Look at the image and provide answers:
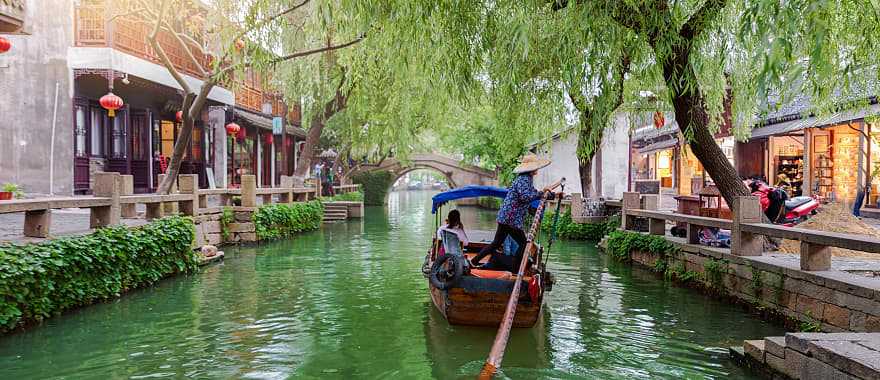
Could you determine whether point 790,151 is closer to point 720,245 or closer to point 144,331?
point 720,245

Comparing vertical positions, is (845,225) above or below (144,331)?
above

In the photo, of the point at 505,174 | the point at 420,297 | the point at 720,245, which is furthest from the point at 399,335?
the point at 505,174

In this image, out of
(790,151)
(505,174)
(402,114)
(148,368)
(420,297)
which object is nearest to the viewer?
(148,368)

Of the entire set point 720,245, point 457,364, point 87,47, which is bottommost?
point 457,364

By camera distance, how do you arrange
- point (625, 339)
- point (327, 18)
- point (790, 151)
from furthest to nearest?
1. point (790, 151)
2. point (327, 18)
3. point (625, 339)

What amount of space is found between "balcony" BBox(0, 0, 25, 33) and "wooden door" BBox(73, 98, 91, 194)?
21.6 feet

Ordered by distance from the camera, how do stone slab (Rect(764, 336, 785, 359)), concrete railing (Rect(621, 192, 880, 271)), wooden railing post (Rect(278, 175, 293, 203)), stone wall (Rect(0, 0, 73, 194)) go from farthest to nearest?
wooden railing post (Rect(278, 175, 293, 203))
stone wall (Rect(0, 0, 73, 194))
concrete railing (Rect(621, 192, 880, 271))
stone slab (Rect(764, 336, 785, 359))

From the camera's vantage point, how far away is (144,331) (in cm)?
688

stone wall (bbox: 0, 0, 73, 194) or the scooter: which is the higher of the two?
stone wall (bbox: 0, 0, 73, 194)

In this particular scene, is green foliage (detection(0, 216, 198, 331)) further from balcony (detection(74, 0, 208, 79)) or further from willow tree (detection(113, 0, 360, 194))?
balcony (detection(74, 0, 208, 79))

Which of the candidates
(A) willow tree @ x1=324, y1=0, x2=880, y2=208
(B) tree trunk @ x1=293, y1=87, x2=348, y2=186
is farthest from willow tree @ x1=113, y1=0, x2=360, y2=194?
(B) tree trunk @ x1=293, y1=87, x2=348, y2=186

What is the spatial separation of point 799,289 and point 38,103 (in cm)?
1532

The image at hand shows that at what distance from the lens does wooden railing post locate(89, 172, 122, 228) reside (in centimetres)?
864

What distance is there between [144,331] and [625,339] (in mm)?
5251
